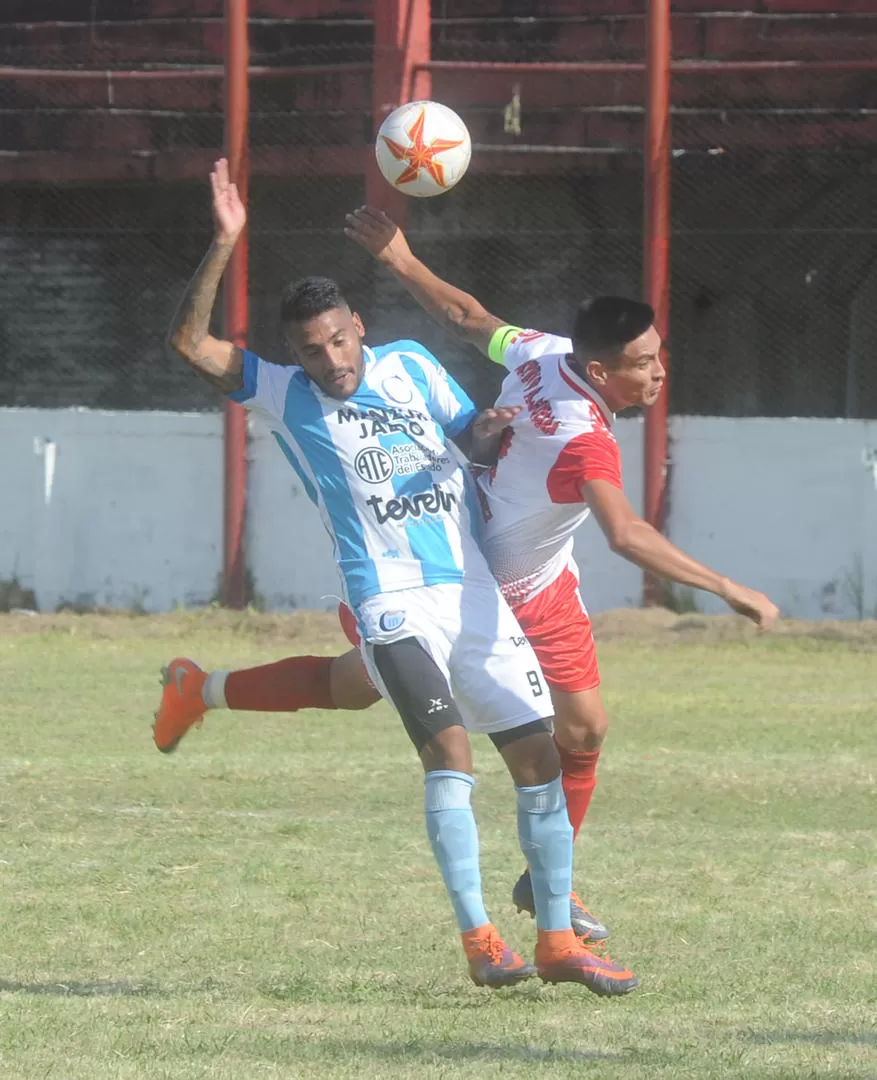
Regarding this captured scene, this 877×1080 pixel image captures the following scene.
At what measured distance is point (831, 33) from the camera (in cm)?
1772

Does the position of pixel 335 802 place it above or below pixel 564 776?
below

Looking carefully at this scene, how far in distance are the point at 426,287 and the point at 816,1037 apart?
297 centimetres

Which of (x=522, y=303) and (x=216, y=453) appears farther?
(x=522, y=303)

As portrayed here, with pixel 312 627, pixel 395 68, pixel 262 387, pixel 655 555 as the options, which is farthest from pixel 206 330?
pixel 395 68

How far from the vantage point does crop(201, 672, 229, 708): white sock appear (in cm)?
708

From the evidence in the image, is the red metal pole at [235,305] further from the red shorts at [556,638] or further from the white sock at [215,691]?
the red shorts at [556,638]

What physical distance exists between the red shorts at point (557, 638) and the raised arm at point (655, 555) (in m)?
0.69

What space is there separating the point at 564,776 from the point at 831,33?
42.3ft

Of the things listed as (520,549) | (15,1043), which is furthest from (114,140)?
(15,1043)

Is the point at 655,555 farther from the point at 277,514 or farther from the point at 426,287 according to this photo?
the point at 277,514

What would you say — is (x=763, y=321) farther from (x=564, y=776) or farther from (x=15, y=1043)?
(x=15, y=1043)

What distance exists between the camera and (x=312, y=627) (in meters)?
14.4

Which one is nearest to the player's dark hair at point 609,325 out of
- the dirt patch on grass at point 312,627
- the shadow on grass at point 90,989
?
the shadow on grass at point 90,989

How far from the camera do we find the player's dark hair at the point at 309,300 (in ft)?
18.7
